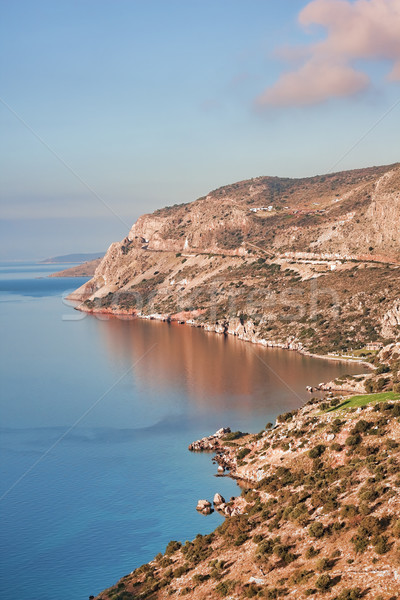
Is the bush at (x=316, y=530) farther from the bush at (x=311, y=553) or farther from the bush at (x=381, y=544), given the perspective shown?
the bush at (x=381, y=544)

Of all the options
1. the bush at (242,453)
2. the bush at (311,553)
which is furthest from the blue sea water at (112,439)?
the bush at (311,553)

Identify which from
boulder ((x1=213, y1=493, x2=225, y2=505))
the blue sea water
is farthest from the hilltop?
boulder ((x1=213, y1=493, x2=225, y2=505))

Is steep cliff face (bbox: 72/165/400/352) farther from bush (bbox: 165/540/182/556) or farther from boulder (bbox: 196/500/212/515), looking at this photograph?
bush (bbox: 165/540/182/556)

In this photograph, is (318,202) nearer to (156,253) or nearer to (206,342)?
(156,253)

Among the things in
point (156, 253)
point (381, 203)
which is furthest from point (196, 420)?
point (156, 253)

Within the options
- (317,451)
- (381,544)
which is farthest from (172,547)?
(381,544)

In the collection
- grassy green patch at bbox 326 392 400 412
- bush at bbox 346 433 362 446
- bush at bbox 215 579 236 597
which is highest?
grassy green patch at bbox 326 392 400 412
